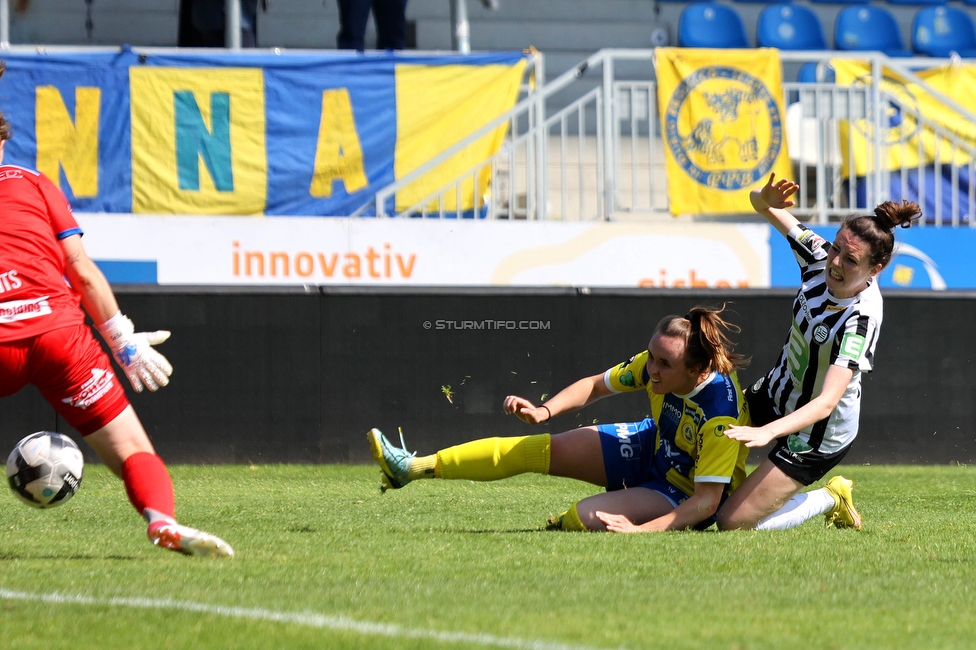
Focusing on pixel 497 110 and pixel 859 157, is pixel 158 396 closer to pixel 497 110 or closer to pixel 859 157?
pixel 497 110

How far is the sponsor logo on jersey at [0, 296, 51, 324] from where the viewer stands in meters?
4.30

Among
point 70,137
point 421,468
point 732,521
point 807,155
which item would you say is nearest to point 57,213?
point 421,468

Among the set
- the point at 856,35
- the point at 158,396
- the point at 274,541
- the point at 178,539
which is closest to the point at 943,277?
the point at 856,35

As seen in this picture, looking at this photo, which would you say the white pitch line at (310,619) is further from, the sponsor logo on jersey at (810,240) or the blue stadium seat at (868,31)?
the blue stadium seat at (868,31)

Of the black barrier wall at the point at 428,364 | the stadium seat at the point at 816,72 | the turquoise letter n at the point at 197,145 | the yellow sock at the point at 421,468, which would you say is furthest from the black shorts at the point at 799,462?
the stadium seat at the point at 816,72

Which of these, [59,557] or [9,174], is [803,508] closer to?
[59,557]

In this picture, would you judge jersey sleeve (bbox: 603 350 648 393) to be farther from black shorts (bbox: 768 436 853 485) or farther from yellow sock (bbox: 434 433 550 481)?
black shorts (bbox: 768 436 853 485)

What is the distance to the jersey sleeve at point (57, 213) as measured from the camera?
180 inches

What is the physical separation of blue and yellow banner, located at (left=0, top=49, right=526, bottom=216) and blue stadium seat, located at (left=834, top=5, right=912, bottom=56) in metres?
6.65

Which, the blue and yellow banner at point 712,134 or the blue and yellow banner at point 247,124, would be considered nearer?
the blue and yellow banner at point 247,124

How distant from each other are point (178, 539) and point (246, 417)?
16.2ft

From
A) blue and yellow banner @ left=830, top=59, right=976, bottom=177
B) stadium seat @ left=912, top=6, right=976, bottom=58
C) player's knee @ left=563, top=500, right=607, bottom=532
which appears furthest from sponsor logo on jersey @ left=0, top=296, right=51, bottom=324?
stadium seat @ left=912, top=6, right=976, bottom=58

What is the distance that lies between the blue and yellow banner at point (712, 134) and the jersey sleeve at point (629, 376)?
20.5 feet

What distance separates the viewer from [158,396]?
922 centimetres
